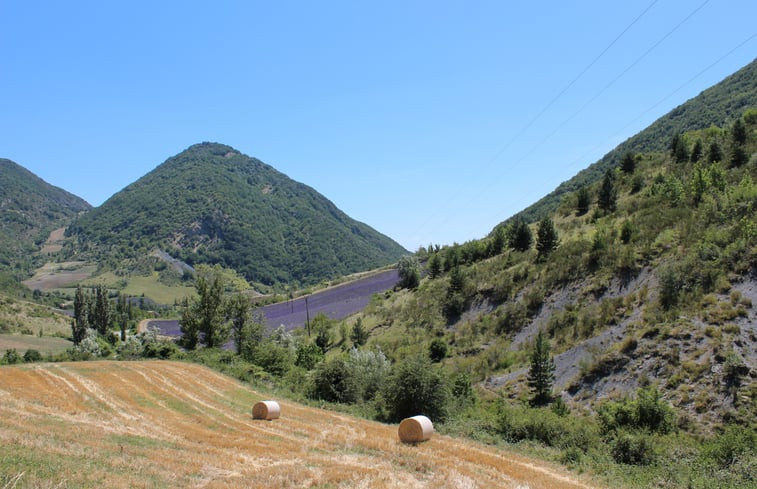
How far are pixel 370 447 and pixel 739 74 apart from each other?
126900mm

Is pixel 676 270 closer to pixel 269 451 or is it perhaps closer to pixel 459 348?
pixel 459 348

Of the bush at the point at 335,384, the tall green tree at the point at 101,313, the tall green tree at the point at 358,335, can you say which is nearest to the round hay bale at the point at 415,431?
the bush at the point at 335,384

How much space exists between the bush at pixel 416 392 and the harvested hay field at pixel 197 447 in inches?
88.9

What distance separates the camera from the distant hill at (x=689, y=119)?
276ft

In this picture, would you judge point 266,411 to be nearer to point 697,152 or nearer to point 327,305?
point 697,152

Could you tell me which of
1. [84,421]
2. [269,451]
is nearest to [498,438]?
[269,451]

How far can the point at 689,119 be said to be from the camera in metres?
97.8

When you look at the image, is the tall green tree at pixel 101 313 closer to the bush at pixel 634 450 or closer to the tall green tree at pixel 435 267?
the tall green tree at pixel 435 267

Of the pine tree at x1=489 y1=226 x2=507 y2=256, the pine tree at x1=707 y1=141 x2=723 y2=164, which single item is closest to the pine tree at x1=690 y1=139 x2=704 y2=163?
the pine tree at x1=707 y1=141 x2=723 y2=164

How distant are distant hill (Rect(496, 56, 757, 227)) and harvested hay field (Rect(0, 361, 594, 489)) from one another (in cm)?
7191

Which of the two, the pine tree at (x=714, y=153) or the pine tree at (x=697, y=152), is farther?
the pine tree at (x=697, y=152)

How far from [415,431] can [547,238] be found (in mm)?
30327

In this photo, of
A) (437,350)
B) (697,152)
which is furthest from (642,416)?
(697,152)

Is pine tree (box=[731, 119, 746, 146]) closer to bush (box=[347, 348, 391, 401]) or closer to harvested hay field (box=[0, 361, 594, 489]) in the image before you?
bush (box=[347, 348, 391, 401])
